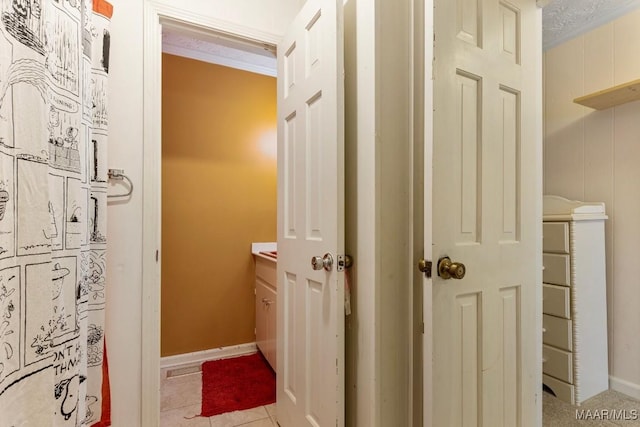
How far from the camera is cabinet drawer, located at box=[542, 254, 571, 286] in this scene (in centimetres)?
74

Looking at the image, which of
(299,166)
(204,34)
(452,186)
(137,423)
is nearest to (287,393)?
(137,423)

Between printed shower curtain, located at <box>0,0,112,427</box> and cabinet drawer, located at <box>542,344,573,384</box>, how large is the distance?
1.30 metres

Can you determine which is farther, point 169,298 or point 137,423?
point 169,298

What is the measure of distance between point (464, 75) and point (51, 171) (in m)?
1.23

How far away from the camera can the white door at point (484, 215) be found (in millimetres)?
838

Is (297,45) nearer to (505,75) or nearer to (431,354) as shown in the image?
(505,75)

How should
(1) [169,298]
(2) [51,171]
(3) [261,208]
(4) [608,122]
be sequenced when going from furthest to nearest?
1. (3) [261,208]
2. (1) [169,298]
3. (2) [51,171]
4. (4) [608,122]

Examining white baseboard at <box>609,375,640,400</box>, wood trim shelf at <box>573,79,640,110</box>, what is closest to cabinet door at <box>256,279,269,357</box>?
white baseboard at <box>609,375,640,400</box>

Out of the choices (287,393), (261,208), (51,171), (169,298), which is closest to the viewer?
(51,171)

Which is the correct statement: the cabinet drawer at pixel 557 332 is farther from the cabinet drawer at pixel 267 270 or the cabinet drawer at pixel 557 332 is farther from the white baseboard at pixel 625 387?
the cabinet drawer at pixel 267 270

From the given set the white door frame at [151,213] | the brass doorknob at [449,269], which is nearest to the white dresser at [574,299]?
the brass doorknob at [449,269]

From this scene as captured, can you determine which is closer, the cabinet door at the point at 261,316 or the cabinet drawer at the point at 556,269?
the cabinet drawer at the point at 556,269

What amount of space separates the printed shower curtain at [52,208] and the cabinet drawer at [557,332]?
1.29 metres

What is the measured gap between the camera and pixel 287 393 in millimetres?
1444
